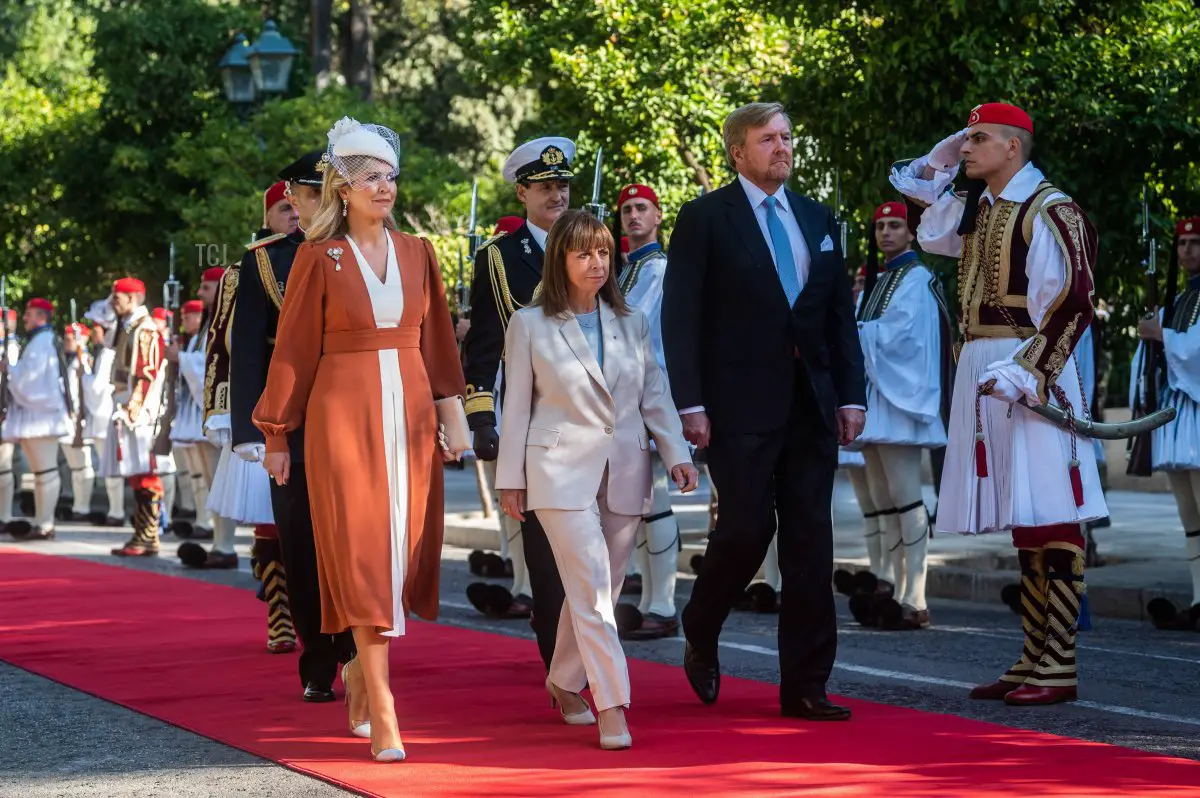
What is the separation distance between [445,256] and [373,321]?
18.8m

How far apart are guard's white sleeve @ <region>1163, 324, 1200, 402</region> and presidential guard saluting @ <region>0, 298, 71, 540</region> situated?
11.2m

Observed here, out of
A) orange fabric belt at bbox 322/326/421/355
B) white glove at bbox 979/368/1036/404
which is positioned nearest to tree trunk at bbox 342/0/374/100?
white glove at bbox 979/368/1036/404

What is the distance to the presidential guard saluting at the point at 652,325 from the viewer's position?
10.3 meters

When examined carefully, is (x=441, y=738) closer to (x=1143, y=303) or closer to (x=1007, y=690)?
(x=1007, y=690)

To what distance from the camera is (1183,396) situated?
1090cm

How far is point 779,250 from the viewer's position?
7.41 metres

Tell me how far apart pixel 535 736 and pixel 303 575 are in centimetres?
140

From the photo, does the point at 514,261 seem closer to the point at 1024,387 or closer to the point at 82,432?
the point at 1024,387

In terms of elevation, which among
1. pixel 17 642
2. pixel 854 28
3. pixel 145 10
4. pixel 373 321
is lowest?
pixel 17 642

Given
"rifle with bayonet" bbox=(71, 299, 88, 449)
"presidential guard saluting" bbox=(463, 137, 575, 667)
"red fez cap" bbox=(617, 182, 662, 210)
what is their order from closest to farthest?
"presidential guard saluting" bbox=(463, 137, 575, 667) → "red fez cap" bbox=(617, 182, 662, 210) → "rifle with bayonet" bbox=(71, 299, 88, 449)

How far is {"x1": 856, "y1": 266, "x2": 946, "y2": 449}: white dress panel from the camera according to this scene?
1084 centimetres

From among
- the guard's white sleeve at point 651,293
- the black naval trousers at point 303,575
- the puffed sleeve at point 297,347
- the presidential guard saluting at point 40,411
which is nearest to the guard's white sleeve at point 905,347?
the guard's white sleeve at point 651,293

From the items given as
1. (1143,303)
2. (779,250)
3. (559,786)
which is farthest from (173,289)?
(559,786)

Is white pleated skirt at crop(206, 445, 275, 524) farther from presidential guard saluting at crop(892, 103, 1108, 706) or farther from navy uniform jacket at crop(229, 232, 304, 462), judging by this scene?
presidential guard saluting at crop(892, 103, 1108, 706)
